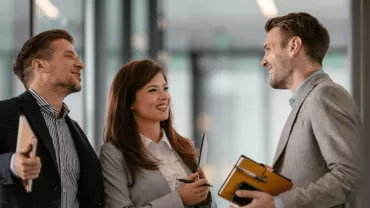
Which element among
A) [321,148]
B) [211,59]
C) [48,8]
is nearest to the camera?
[321,148]

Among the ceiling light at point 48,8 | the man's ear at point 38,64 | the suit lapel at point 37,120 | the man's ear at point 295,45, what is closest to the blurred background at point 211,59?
the ceiling light at point 48,8

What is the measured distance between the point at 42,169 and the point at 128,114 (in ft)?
1.72

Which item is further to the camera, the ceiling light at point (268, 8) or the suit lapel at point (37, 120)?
the ceiling light at point (268, 8)

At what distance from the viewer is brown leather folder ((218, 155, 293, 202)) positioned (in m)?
2.46

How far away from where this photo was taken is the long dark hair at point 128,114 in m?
2.92

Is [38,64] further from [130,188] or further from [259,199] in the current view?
[259,199]

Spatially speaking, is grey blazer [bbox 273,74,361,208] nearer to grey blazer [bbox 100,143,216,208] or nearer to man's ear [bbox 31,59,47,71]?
grey blazer [bbox 100,143,216,208]

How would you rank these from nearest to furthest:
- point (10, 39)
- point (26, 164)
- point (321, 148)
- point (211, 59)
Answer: point (26, 164) → point (321, 148) → point (10, 39) → point (211, 59)

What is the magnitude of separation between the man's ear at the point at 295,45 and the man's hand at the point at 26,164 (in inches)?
42.9

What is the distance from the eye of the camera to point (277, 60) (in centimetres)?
275

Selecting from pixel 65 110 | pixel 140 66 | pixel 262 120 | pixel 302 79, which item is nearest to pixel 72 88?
pixel 65 110

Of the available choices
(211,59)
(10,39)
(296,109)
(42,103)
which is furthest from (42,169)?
(211,59)

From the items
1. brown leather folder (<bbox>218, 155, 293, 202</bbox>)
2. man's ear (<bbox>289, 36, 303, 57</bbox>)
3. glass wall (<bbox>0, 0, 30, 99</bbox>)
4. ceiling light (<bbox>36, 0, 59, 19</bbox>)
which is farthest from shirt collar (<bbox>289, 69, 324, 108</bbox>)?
ceiling light (<bbox>36, 0, 59, 19</bbox>)

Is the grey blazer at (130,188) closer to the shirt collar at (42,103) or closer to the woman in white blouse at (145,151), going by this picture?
the woman in white blouse at (145,151)
